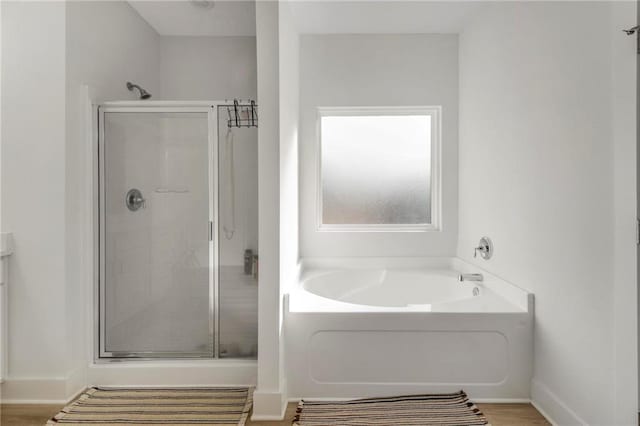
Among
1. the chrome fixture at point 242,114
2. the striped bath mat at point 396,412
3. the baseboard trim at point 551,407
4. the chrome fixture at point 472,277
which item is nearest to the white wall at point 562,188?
the baseboard trim at point 551,407

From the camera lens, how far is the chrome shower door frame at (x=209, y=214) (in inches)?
92.6

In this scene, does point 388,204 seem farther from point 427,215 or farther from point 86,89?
point 86,89

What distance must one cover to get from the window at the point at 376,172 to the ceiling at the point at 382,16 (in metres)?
0.65

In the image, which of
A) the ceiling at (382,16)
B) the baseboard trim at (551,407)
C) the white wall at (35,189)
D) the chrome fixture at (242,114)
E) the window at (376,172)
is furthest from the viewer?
the window at (376,172)

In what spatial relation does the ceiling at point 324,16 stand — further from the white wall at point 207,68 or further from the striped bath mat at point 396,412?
the striped bath mat at point 396,412

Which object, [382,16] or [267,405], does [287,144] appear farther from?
[267,405]

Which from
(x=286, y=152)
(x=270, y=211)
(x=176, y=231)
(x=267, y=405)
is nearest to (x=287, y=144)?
(x=286, y=152)

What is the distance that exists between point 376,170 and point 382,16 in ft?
3.73

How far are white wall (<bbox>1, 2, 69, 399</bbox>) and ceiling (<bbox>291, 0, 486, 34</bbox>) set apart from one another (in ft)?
4.96

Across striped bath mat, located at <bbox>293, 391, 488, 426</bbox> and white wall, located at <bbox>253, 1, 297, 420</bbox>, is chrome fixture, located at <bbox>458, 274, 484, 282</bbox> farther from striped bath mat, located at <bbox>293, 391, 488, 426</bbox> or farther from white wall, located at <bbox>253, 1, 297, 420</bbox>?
white wall, located at <bbox>253, 1, 297, 420</bbox>

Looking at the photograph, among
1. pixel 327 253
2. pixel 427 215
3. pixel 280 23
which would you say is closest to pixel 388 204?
pixel 427 215

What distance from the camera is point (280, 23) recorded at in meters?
2.07

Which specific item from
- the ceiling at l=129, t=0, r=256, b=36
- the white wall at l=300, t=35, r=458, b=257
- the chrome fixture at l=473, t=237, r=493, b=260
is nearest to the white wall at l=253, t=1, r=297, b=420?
the ceiling at l=129, t=0, r=256, b=36

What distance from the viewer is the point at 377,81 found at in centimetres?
321
